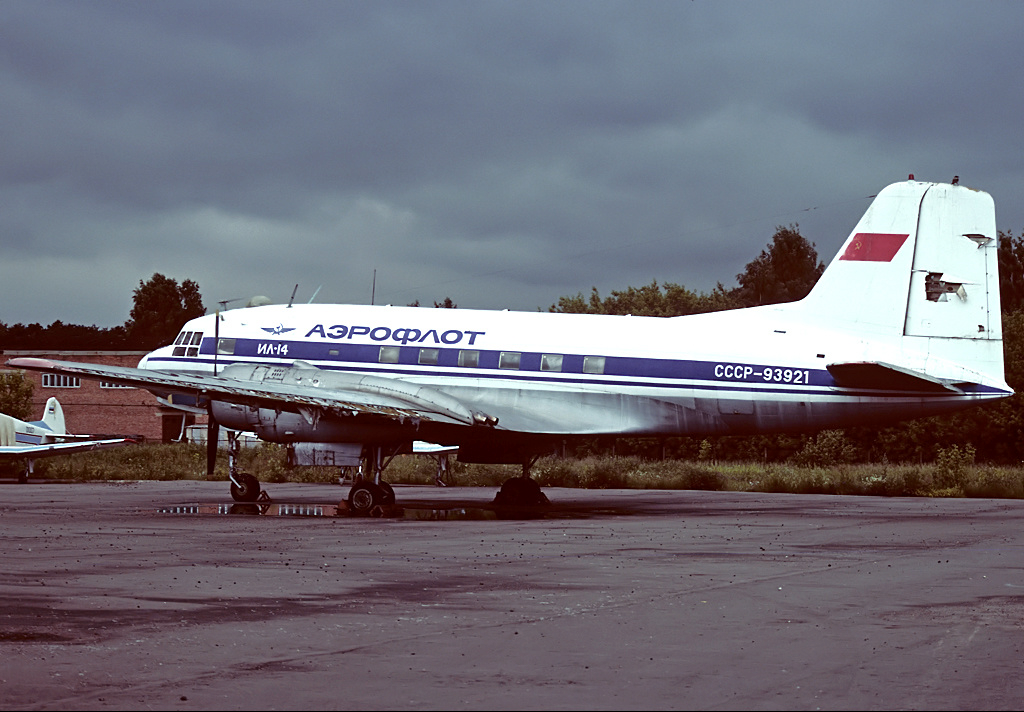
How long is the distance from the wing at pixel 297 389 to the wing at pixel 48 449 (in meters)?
21.2

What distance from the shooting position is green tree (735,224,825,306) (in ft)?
332

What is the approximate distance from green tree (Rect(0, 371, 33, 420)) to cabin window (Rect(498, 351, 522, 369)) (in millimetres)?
65064

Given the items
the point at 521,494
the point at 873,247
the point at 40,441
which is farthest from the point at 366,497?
the point at 40,441

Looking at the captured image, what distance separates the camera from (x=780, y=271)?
10512 centimetres

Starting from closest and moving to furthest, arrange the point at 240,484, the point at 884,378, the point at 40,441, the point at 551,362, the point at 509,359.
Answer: the point at 884,378 → the point at 551,362 → the point at 509,359 → the point at 240,484 → the point at 40,441

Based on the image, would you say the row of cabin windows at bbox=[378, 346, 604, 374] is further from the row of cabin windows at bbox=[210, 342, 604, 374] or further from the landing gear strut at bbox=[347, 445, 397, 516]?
the landing gear strut at bbox=[347, 445, 397, 516]

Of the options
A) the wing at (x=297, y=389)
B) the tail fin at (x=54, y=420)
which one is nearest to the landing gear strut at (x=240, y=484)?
the wing at (x=297, y=389)

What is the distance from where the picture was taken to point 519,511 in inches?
1077

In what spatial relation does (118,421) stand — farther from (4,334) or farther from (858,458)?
(858,458)

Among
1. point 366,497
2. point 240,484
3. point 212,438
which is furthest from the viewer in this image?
point 212,438

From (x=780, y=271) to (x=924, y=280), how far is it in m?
79.5

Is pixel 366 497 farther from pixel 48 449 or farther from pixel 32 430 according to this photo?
pixel 32 430

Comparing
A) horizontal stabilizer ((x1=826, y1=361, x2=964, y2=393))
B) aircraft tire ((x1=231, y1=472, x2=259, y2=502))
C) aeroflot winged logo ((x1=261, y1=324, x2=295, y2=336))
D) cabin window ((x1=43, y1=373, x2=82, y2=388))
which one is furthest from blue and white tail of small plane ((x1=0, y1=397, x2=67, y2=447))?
cabin window ((x1=43, y1=373, x2=82, y2=388))

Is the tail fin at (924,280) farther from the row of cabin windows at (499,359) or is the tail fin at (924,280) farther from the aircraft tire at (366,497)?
the aircraft tire at (366,497)
